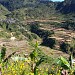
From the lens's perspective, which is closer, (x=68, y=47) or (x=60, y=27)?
(x=68, y=47)

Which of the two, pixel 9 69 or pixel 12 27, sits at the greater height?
pixel 9 69

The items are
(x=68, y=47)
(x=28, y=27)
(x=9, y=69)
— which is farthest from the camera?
(x=28, y=27)

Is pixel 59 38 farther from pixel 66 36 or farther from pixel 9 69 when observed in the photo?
pixel 9 69

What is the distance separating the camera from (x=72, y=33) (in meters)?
156

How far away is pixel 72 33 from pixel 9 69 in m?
149

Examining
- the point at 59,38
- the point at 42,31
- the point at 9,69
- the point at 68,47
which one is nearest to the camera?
the point at 9,69

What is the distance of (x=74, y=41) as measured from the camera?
134500 mm

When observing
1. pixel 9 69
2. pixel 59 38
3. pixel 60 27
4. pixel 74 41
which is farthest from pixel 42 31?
pixel 9 69

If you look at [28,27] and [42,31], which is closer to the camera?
[42,31]

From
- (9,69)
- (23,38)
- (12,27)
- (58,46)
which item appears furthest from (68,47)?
(9,69)

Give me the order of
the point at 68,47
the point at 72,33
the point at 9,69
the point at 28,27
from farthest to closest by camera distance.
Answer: the point at 28,27 < the point at 72,33 < the point at 68,47 < the point at 9,69

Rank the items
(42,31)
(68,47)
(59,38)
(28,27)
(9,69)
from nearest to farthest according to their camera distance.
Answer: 1. (9,69)
2. (68,47)
3. (59,38)
4. (42,31)
5. (28,27)

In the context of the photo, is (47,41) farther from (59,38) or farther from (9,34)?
(9,34)

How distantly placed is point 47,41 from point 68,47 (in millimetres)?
19066
